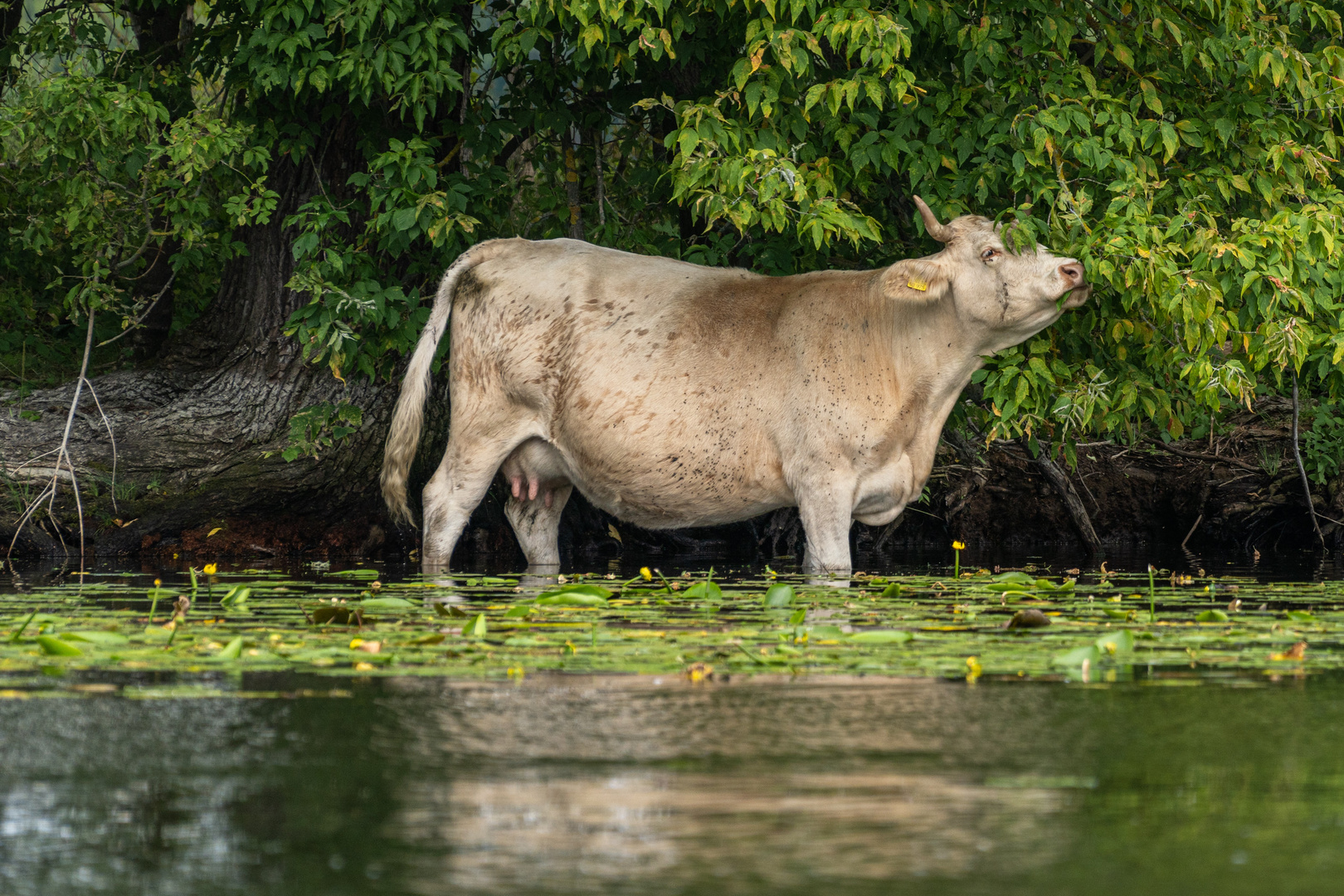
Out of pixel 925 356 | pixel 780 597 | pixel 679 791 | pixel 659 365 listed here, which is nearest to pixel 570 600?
pixel 780 597

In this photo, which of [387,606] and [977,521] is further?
[977,521]

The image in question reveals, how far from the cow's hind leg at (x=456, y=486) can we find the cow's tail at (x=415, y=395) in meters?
0.16

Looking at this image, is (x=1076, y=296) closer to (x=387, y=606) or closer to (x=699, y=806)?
(x=387, y=606)

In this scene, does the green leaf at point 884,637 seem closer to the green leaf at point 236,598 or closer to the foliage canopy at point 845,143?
the green leaf at point 236,598

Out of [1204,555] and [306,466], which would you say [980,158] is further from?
[306,466]

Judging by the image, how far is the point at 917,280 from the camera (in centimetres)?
727

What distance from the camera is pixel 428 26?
786 centimetres

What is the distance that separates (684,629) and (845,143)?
12.1ft

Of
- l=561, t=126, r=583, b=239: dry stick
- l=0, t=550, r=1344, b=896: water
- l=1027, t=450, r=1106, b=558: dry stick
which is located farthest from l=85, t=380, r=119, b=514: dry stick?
l=1027, t=450, r=1106, b=558: dry stick

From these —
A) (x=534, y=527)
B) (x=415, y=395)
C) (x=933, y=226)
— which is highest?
(x=933, y=226)

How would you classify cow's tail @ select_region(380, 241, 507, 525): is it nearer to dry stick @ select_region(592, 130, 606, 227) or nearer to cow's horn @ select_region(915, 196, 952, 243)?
dry stick @ select_region(592, 130, 606, 227)

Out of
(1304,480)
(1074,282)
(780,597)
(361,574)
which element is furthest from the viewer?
(1304,480)

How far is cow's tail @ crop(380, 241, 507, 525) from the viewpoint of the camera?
8289 mm

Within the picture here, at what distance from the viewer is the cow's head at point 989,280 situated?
723cm
